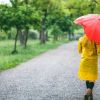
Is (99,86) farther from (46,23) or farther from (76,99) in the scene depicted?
(46,23)

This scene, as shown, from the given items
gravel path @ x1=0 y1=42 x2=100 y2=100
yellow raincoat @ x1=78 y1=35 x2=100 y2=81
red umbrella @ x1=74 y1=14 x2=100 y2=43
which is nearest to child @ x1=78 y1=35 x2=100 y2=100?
yellow raincoat @ x1=78 y1=35 x2=100 y2=81

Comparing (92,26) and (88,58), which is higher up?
(92,26)

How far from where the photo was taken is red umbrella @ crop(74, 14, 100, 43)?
30.4 feet

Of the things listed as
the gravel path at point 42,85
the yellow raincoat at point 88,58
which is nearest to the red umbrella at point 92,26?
the yellow raincoat at point 88,58

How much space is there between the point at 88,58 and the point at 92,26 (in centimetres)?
92

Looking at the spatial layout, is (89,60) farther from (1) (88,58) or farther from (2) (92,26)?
(2) (92,26)

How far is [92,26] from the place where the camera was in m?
9.37

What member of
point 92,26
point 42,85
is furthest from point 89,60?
point 42,85

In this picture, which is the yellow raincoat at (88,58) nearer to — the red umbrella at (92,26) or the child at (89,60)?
the child at (89,60)

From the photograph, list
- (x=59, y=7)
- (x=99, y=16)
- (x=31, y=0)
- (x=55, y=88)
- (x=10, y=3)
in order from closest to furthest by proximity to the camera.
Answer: (x=99, y=16)
(x=55, y=88)
(x=10, y=3)
(x=31, y=0)
(x=59, y=7)

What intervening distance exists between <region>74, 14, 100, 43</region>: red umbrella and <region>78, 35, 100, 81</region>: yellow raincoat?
1.65ft

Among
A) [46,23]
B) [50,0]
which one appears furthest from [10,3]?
[46,23]

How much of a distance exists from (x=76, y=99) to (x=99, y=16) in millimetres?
2117

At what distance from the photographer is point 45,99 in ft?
34.4
